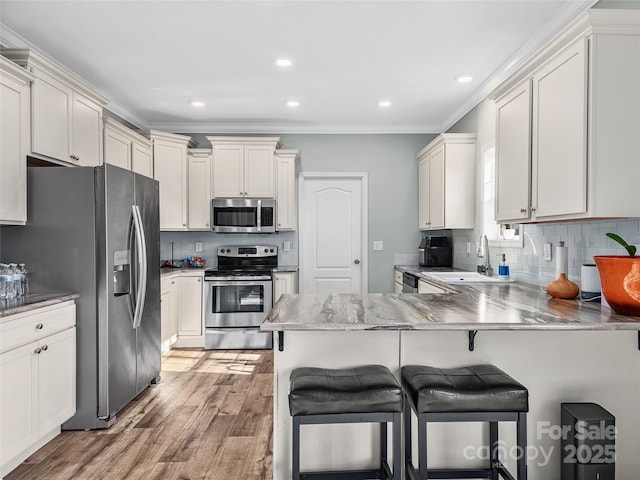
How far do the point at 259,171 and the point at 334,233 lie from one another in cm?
125

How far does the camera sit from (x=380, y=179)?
5.36m

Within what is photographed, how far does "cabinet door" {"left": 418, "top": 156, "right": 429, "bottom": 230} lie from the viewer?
193 inches

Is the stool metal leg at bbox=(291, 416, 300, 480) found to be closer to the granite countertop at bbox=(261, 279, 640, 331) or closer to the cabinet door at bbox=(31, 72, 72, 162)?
the granite countertop at bbox=(261, 279, 640, 331)

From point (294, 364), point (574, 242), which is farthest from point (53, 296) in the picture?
point (574, 242)

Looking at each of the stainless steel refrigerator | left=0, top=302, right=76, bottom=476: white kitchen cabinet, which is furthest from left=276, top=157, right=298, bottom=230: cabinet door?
left=0, top=302, right=76, bottom=476: white kitchen cabinet

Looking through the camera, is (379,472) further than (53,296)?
No

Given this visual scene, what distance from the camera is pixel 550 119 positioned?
2.25 meters

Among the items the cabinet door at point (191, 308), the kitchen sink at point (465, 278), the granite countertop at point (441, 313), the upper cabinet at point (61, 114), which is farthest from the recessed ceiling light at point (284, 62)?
the cabinet door at point (191, 308)

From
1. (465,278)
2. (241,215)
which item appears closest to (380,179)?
(241,215)

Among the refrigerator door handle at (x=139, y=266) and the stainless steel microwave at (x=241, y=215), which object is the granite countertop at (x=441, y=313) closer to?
the refrigerator door handle at (x=139, y=266)

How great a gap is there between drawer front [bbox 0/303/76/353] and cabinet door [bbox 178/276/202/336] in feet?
6.76

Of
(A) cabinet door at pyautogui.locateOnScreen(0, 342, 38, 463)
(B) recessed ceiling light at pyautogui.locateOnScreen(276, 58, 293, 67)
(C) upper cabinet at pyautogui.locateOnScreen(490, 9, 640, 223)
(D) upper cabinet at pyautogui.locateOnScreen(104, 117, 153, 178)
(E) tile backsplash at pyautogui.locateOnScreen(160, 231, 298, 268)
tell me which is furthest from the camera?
(E) tile backsplash at pyautogui.locateOnScreen(160, 231, 298, 268)

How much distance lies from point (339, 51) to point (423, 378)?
2476mm

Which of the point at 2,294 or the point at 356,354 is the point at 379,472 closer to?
the point at 356,354
